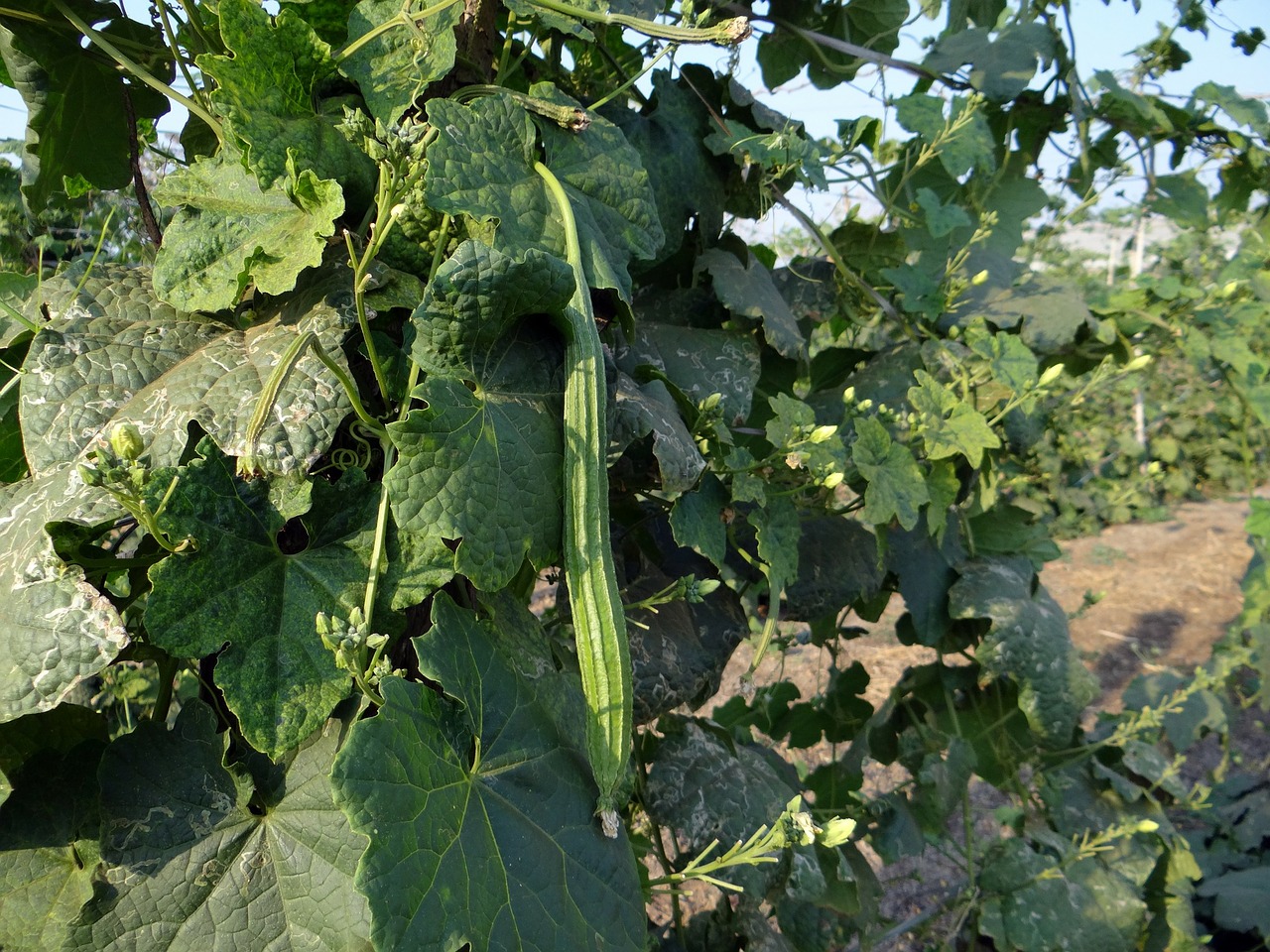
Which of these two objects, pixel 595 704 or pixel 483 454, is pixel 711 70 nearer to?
pixel 483 454

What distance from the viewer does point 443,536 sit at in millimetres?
880

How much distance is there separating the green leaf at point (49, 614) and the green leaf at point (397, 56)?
0.53 meters

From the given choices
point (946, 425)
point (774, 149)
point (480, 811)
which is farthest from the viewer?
point (946, 425)

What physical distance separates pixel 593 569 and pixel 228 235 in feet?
1.83

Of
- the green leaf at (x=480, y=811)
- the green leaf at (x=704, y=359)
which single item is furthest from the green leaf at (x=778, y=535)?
the green leaf at (x=480, y=811)

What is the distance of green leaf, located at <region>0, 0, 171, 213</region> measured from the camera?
4.10ft

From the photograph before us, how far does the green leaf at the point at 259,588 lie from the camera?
915 millimetres

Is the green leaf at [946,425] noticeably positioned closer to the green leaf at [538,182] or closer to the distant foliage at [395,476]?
the distant foliage at [395,476]

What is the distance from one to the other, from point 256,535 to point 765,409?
1137 millimetres

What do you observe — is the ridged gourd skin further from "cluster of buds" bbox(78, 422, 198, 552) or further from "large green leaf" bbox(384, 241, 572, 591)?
"cluster of buds" bbox(78, 422, 198, 552)

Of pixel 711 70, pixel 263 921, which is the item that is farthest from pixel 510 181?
pixel 263 921

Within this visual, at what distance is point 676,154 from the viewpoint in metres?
1.56

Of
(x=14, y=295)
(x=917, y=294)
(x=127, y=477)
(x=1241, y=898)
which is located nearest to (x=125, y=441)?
(x=127, y=477)

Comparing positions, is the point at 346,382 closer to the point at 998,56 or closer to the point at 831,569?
the point at 831,569
